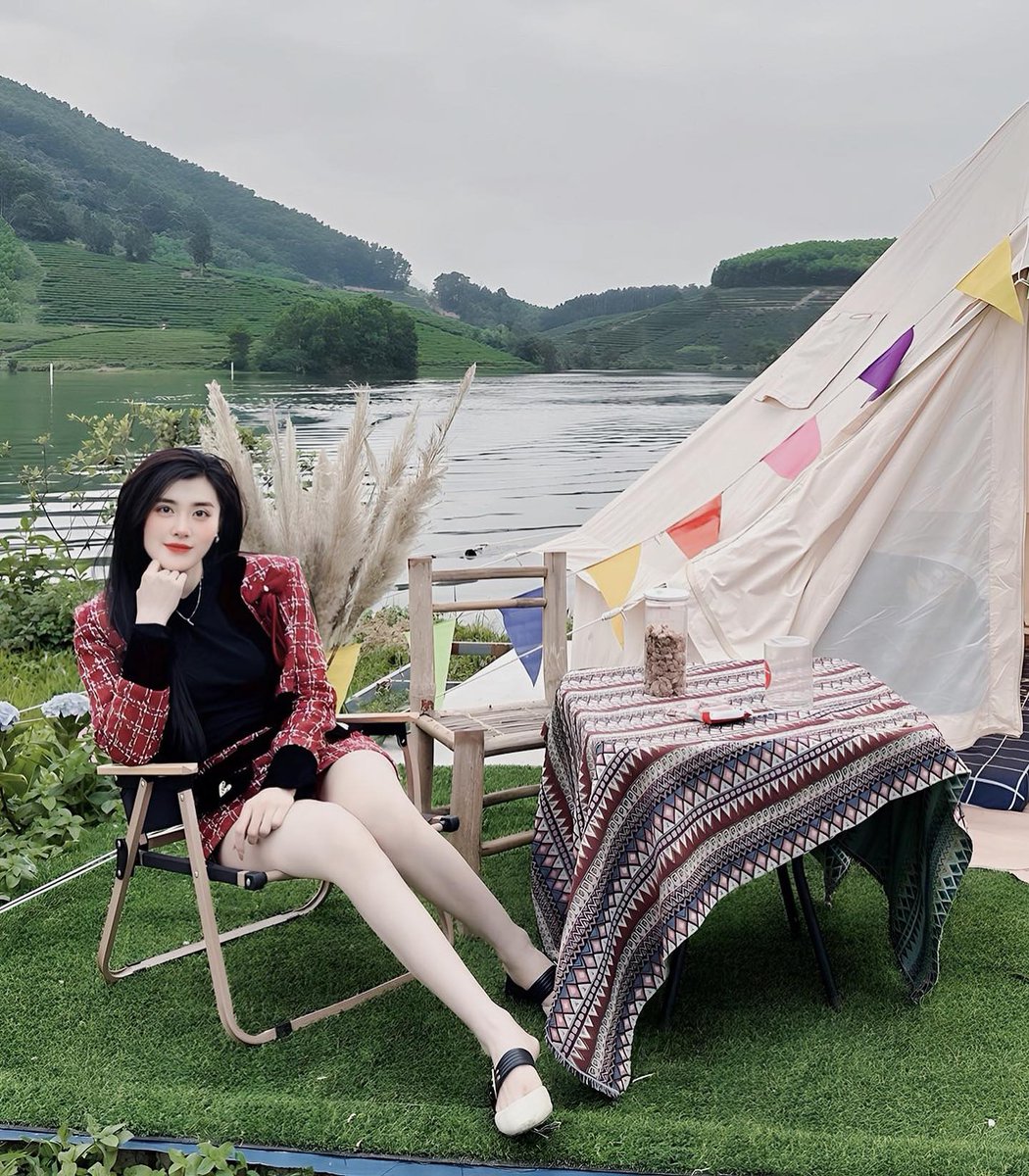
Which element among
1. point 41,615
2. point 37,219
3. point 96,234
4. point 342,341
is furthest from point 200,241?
point 41,615

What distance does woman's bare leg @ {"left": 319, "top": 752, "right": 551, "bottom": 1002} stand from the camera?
214cm

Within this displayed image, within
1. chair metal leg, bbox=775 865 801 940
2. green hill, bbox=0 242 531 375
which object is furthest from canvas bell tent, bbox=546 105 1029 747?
green hill, bbox=0 242 531 375

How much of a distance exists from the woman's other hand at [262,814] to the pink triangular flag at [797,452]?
2.08 metres

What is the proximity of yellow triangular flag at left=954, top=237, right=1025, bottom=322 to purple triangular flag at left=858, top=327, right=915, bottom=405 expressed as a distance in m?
0.21

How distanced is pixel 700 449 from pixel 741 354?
3451 millimetres

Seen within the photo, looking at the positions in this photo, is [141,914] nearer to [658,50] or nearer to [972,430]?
[972,430]

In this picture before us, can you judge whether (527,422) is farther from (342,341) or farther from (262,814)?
(262,814)

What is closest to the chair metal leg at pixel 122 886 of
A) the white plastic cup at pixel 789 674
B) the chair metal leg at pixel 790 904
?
the white plastic cup at pixel 789 674

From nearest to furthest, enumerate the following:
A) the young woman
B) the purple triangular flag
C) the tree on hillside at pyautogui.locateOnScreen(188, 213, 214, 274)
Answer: the young woman → the purple triangular flag → the tree on hillside at pyautogui.locateOnScreen(188, 213, 214, 274)

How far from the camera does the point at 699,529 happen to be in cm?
378

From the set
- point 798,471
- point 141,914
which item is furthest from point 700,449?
point 141,914

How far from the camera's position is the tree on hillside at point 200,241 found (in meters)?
8.73

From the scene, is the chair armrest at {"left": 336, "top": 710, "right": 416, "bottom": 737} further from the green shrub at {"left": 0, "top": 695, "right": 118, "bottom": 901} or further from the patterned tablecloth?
the green shrub at {"left": 0, "top": 695, "right": 118, "bottom": 901}

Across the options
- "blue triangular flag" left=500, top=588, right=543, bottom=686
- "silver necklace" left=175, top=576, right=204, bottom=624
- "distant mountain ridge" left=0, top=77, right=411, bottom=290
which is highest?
"distant mountain ridge" left=0, top=77, right=411, bottom=290
